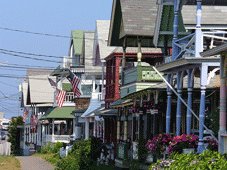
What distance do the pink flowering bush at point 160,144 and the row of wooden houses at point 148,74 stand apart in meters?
0.60

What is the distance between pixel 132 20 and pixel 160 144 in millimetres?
13588

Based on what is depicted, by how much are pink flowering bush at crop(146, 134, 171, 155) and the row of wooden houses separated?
604 mm

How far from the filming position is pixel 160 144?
26906 millimetres

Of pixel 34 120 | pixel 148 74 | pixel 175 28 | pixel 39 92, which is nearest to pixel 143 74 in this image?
pixel 148 74

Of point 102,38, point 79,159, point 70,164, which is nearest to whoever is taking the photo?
point 79,159

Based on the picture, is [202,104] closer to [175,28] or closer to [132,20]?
[175,28]

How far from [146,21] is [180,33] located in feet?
24.2

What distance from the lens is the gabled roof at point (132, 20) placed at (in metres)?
38.8

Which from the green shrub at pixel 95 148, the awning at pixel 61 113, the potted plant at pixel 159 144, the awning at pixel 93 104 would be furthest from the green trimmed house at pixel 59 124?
the potted plant at pixel 159 144

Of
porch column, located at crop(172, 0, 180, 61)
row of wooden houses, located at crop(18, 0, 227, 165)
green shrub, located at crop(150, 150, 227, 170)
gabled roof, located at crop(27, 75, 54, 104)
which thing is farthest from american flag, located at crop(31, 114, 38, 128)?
green shrub, located at crop(150, 150, 227, 170)

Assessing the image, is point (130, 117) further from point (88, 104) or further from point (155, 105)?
point (88, 104)

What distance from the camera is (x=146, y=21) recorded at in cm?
3925

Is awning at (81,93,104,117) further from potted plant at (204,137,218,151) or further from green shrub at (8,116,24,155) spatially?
green shrub at (8,116,24,155)

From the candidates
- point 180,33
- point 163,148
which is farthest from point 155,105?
point 163,148
